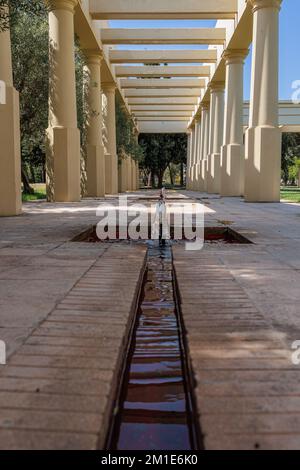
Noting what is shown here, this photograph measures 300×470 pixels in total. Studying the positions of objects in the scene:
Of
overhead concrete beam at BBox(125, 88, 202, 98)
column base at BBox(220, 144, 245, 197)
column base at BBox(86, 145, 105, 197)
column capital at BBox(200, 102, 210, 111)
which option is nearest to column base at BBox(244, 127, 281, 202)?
column base at BBox(220, 144, 245, 197)

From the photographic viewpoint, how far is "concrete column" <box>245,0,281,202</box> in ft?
46.5

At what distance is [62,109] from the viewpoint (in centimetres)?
1493

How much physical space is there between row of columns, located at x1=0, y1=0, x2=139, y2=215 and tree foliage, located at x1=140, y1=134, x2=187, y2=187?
2541 cm

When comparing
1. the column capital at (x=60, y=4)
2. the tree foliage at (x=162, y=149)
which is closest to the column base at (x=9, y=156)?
the column capital at (x=60, y=4)

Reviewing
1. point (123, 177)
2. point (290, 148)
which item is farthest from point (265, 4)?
point (290, 148)

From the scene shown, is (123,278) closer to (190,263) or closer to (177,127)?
(190,263)

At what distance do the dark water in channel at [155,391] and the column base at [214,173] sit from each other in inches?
868

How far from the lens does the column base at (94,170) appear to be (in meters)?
20.5

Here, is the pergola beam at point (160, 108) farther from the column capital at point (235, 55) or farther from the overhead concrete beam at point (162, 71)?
the column capital at point (235, 55)

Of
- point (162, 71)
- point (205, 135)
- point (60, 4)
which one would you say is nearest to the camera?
point (60, 4)

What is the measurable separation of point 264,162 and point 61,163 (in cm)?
636

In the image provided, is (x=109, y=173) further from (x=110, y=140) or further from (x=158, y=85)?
(x=158, y=85)

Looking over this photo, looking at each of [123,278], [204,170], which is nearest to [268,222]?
[123,278]

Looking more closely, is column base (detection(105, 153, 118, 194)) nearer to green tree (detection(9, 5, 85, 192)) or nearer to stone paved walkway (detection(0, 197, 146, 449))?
green tree (detection(9, 5, 85, 192))
